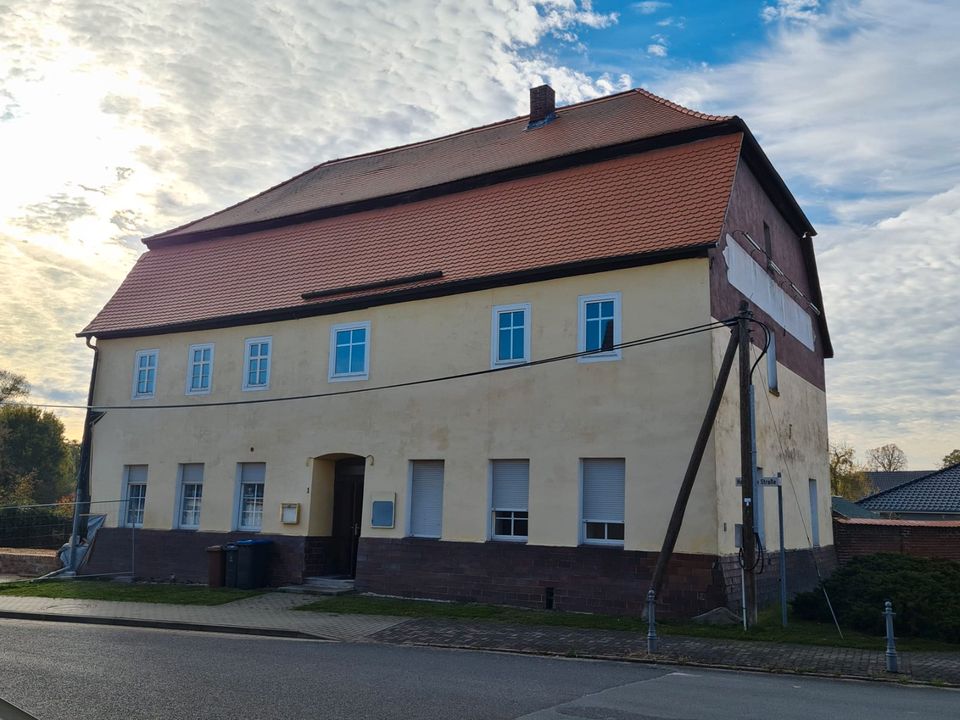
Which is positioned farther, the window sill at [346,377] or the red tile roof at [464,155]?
the window sill at [346,377]

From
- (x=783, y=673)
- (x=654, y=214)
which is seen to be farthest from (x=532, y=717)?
(x=654, y=214)

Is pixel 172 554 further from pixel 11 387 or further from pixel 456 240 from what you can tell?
pixel 11 387

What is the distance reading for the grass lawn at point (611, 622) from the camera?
43.6ft

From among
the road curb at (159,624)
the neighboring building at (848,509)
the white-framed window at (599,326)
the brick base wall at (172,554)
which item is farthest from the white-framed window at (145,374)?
the neighboring building at (848,509)

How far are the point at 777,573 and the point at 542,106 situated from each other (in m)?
13.1

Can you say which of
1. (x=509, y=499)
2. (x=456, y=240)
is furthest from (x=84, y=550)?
(x=456, y=240)

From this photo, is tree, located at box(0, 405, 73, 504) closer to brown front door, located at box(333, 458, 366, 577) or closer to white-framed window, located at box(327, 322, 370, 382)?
brown front door, located at box(333, 458, 366, 577)

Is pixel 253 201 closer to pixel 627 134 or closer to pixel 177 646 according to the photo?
pixel 627 134

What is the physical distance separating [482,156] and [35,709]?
16.9m

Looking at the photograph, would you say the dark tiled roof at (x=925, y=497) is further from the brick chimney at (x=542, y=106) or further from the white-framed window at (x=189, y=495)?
the white-framed window at (x=189, y=495)

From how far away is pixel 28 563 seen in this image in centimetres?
2342

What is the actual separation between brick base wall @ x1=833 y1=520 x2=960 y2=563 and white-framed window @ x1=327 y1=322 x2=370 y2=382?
14420mm

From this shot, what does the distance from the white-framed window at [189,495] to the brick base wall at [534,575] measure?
5.64 meters

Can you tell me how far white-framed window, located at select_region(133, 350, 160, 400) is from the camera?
2344cm
